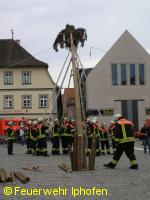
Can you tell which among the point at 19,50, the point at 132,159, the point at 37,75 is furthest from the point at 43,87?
the point at 132,159

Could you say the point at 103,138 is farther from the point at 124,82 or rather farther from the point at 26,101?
the point at 26,101

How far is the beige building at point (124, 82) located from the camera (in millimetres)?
59375

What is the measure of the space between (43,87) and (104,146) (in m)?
40.4

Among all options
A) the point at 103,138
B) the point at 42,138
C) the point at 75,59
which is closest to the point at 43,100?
the point at 103,138

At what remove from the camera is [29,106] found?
66688 millimetres

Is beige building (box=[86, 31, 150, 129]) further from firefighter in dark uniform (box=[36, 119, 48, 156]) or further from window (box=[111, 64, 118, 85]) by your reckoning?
firefighter in dark uniform (box=[36, 119, 48, 156])

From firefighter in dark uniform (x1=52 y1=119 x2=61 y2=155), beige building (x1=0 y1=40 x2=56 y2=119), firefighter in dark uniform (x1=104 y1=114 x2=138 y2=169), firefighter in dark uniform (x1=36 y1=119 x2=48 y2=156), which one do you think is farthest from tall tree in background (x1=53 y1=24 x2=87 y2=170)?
beige building (x1=0 y1=40 x2=56 y2=119)

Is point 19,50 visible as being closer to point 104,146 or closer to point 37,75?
point 37,75

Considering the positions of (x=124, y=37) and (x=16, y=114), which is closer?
(x=124, y=37)

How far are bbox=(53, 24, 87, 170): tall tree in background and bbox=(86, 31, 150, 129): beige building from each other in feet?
119

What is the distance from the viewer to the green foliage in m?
21.4

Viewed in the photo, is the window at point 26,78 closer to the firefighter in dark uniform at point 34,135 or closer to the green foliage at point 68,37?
the firefighter in dark uniform at point 34,135

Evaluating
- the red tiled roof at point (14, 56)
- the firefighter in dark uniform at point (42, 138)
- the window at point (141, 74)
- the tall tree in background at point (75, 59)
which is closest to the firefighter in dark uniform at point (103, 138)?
the firefighter in dark uniform at point (42, 138)

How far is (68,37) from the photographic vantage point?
21.5 meters
